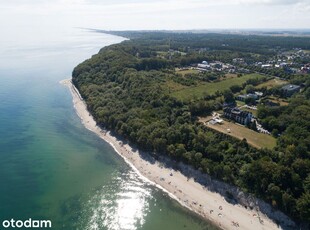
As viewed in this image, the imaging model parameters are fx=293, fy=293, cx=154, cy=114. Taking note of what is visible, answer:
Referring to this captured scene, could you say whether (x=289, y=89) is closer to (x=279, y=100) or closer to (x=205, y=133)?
(x=279, y=100)

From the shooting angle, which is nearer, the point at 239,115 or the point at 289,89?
the point at 239,115

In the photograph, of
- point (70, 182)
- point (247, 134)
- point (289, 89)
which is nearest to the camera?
point (70, 182)

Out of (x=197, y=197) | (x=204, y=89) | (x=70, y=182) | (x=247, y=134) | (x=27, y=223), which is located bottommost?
(x=70, y=182)

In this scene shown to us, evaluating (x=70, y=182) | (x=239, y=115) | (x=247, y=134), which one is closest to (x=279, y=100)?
(x=239, y=115)

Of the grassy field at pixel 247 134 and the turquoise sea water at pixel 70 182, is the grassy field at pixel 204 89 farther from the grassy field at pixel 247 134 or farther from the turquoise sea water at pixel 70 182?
the turquoise sea water at pixel 70 182

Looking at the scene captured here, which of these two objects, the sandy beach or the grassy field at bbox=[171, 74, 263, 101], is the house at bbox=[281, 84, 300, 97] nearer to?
the grassy field at bbox=[171, 74, 263, 101]

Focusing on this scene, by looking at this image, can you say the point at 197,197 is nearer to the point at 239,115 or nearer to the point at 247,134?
the point at 247,134

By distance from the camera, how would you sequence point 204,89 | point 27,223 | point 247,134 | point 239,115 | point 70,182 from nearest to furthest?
point 27,223, point 70,182, point 247,134, point 239,115, point 204,89

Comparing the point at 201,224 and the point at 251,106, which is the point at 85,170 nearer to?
the point at 201,224

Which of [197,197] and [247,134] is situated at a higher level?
[247,134]

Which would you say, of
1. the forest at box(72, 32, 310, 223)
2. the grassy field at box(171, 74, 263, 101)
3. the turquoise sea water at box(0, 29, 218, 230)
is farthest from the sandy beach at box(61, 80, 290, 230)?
the grassy field at box(171, 74, 263, 101)
